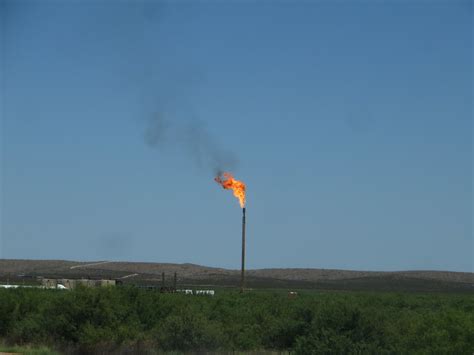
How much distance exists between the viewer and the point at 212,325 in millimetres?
29141

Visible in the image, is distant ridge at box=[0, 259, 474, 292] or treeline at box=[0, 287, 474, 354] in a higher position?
distant ridge at box=[0, 259, 474, 292]

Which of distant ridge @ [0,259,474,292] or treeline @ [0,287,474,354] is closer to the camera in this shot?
treeline @ [0,287,474,354]

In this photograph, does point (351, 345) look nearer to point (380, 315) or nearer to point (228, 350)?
point (380, 315)

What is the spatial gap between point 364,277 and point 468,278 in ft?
57.9

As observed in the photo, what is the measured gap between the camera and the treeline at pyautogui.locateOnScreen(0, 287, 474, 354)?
2352 cm

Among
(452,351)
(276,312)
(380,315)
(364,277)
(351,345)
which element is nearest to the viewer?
Result: (452,351)

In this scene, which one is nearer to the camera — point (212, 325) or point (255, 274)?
Answer: point (212, 325)

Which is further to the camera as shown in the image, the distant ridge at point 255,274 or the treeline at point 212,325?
the distant ridge at point 255,274

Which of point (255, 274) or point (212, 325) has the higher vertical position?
point (255, 274)

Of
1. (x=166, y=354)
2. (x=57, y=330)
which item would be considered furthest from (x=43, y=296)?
(x=166, y=354)

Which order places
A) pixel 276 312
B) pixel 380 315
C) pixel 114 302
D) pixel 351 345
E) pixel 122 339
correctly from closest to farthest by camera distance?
1. pixel 351 345
2. pixel 380 315
3. pixel 122 339
4. pixel 114 302
5. pixel 276 312

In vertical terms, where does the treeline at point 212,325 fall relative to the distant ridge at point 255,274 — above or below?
below

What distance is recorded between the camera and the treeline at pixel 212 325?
23.5 metres

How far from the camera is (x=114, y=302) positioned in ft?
107
